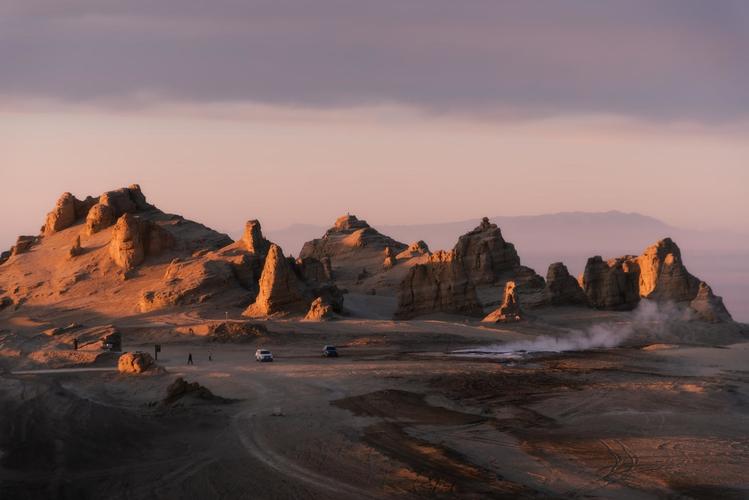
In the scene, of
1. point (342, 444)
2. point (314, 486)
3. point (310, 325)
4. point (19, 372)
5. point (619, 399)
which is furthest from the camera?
point (310, 325)

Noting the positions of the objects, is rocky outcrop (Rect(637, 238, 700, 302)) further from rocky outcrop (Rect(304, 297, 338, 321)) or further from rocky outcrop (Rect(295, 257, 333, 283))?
rocky outcrop (Rect(304, 297, 338, 321))

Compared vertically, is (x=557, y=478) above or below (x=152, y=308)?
below

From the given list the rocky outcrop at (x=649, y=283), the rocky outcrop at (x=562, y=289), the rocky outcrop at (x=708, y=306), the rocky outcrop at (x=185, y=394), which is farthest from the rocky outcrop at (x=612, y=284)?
the rocky outcrop at (x=185, y=394)

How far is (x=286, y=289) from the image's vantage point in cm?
7719

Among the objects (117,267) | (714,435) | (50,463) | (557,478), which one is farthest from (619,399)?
(117,267)

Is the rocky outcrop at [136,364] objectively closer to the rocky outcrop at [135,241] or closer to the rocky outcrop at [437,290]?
the rocky outcrop at [437,290]

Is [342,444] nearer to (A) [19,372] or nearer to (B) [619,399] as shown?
(B) [619,399]

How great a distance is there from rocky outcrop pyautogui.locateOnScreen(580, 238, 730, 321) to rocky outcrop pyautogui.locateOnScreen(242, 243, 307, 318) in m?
34.6

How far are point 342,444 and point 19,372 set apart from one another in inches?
964

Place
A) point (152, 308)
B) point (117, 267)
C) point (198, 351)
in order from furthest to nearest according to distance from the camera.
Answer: point (117, 267) < point (152, 308) < point (198, 351)

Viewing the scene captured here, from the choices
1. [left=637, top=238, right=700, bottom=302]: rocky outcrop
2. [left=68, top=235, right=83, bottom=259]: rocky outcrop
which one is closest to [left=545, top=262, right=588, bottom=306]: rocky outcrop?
[left=637, top=238, right=700, bottom=302]: rocky outcrop

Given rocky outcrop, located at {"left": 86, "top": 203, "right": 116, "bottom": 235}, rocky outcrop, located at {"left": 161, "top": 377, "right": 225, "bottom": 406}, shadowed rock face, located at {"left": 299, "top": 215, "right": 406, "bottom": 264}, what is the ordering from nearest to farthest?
1. rocky outcrop, located at {"left": 161, "top": 377, "right": 225, "bottom": 406}
2. rocky outcrop, located at {"left": 86, "top": 203, "right": 116, "bottom": 235}
3. shadowed rock face, located at {"left": 299, "top": 215, "right": 406, "bottom": 264}

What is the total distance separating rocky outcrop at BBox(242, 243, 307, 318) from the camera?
76062 mm

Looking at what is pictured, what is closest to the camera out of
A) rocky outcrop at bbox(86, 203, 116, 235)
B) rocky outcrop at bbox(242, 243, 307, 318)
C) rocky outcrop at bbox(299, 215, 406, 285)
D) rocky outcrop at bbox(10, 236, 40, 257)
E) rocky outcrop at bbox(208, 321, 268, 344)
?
rocky outcrop at bbox(208, 321, 268, 344)
